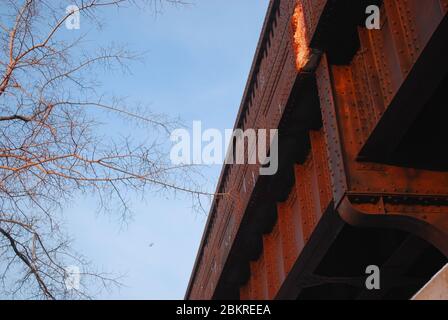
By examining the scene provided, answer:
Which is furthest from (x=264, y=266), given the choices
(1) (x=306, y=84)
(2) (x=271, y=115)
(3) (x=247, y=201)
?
(1) (x=306, y=84)

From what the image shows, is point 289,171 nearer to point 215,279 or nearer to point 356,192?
point 356,192

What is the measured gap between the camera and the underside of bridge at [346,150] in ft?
23.3

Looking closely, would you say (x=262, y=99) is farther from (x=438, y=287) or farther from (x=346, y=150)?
(x=438, y=287)

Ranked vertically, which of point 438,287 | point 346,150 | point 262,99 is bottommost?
point 438,287

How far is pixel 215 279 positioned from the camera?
624 inches

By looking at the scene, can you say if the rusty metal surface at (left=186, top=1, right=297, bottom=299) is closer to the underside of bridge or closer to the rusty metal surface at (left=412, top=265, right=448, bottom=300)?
the underside of bridge

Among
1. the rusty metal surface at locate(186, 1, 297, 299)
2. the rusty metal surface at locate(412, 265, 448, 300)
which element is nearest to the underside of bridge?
the rusty metal surface at locate(186, 1, 297, 299)

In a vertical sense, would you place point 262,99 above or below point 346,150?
above

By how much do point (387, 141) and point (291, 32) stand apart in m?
2.62

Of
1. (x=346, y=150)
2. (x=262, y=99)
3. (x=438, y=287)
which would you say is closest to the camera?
(x=438, y=287)

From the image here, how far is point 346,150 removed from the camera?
7.62m

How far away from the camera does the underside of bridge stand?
7.11 m

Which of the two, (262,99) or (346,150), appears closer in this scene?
(346,150)

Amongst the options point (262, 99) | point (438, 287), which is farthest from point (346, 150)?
point (262, 99)
